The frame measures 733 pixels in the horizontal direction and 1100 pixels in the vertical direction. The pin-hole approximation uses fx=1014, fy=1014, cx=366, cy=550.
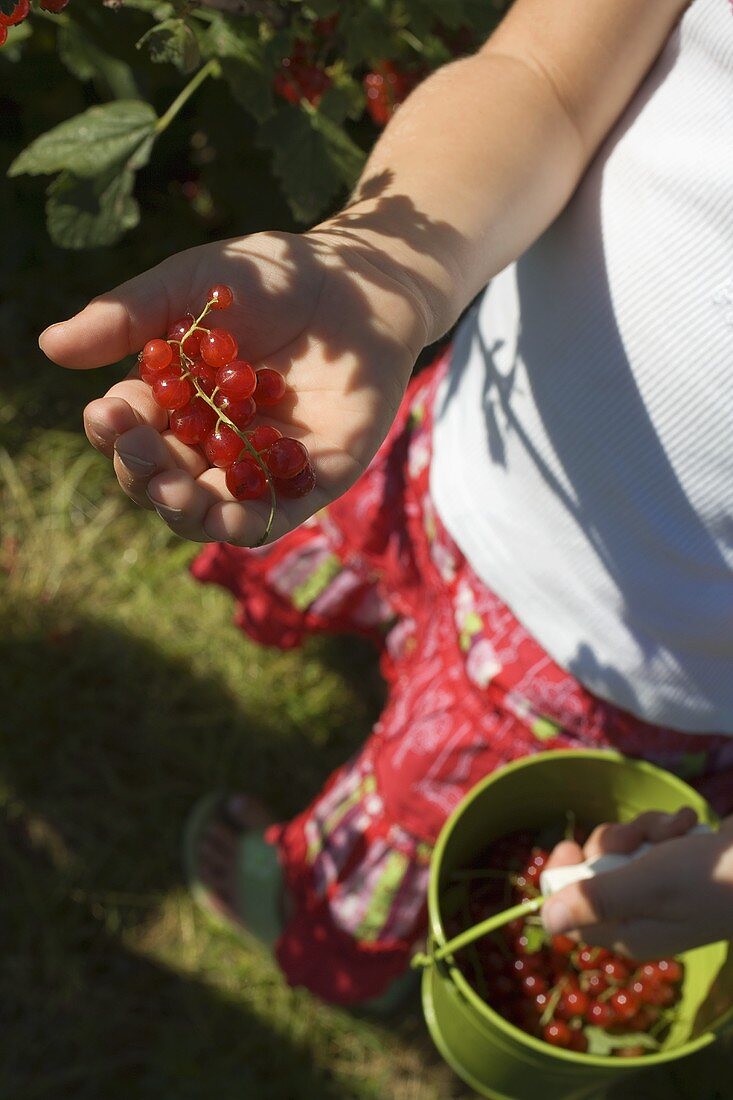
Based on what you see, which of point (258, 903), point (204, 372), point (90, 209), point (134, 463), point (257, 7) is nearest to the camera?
point (134, 463)

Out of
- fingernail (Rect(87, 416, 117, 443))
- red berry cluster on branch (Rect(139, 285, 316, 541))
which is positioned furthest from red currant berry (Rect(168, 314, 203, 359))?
fingernail (Rect(87, 416, 117, 443))

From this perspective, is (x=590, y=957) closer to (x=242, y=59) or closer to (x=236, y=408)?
(x=236, y=408)

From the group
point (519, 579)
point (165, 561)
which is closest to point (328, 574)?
point (519, 579)

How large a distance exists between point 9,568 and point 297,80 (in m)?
1.34

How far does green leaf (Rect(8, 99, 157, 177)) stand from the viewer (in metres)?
1.45

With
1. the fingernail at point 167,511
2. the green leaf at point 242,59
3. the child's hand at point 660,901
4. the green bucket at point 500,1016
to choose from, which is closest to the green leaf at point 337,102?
the green leaf at point 242,59

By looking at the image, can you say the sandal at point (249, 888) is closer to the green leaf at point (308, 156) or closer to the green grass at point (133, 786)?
the green grass at point (133, 786)

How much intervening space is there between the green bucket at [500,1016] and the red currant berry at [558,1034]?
0.05 metres

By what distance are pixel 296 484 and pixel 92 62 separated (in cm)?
112

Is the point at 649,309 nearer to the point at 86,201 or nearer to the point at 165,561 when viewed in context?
the point at 86,201

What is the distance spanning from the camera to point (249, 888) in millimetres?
1978

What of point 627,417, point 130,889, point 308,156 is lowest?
point 130,889

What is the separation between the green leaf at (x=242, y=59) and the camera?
51.0 inches

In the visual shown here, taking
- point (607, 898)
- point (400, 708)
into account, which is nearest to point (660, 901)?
point (607, 898)
